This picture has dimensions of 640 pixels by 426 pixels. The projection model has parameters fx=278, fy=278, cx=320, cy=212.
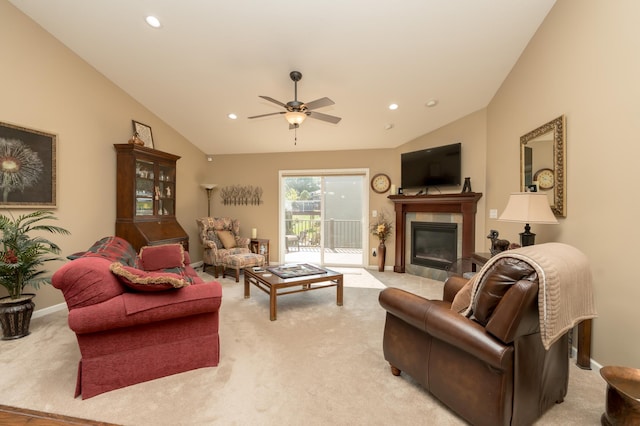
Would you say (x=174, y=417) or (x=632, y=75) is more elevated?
(x=632, y=75)

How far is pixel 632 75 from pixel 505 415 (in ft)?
7.39

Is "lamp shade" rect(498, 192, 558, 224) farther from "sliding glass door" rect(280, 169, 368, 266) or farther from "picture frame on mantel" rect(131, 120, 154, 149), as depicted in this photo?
"picture frame on mantel" rect(131, 120, 154, 149)

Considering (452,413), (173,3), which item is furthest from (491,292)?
(173,3)

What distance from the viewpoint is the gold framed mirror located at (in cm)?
247

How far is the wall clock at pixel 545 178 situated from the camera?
264 cm

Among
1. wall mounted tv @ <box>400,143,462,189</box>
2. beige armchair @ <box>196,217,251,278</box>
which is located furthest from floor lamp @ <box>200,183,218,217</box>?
wall mounted tv @ <box>400,143,462,189</box>

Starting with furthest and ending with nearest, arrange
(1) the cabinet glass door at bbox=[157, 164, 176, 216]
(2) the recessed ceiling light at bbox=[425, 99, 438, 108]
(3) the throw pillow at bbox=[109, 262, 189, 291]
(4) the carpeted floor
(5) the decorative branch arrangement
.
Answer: (5) the decorative branch arrangement, (1) the cabinet glass door at bbox=[157, 164, 176, 216], (2) the recessed ceiling light at bbox=[425, 99, 438, 108], (3) the throw pillow at bbox=[109, 262, 189, 291], (4) the carpeted floor

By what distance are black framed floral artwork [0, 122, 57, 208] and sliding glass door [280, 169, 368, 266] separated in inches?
140

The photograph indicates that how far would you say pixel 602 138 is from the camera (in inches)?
81.0

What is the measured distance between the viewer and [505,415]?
4.38 ft

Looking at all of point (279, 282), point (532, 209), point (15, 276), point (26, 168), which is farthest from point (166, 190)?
point (532, 209)

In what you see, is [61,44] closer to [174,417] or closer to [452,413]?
[174,417]

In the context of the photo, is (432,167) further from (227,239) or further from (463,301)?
(227,239)

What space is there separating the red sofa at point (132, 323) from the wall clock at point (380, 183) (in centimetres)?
404
